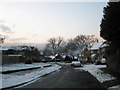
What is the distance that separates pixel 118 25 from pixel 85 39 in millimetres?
111500

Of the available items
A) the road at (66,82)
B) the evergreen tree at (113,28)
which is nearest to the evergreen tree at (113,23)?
the evergreen tree at (113,28)

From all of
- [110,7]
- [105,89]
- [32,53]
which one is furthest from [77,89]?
[32,53]

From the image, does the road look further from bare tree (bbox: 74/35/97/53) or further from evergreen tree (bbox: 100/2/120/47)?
bare tree (bbox: 74/35/97/53)

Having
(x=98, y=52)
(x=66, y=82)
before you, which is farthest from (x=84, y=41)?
(x=66, y=82)

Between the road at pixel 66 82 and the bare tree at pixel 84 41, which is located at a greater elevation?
the bare tree at pixel 84 41

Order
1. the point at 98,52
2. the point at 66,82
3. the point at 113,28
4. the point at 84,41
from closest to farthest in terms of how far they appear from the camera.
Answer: the point at 113,28
the point at 66,82
the point at 98,52
the point at 84,41

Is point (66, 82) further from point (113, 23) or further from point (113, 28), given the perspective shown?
point (113, 23)

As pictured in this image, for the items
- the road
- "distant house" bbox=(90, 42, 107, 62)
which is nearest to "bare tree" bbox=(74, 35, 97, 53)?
"distant house" bbox=(90, 42, 107, 62)

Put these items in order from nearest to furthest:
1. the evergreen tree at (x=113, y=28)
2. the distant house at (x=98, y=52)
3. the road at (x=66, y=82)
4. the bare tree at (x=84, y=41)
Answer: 1. the road at (x=66, y=82)
2. the evergreen tree at (x=113, y=28)
3. the distant house at (x=98, y=52)
4. the bare tree at (x=84, y=41)

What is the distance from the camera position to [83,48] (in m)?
133

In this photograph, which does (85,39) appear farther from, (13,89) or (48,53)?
(13,89)

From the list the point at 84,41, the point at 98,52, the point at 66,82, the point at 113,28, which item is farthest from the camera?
the point at 84,41

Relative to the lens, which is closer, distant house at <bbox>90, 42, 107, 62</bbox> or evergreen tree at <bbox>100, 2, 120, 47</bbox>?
evergreen tree at <bbox>100, 2, 120, 47</bbox>

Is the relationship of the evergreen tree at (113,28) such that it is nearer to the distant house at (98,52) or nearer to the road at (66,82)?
the road at (66,82)
